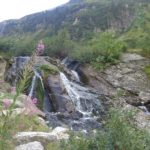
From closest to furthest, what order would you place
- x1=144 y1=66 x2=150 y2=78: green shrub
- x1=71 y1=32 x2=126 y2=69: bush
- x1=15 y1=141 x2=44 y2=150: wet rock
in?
1. x1=15 y1=141 x2=44 y2=150: wet rock
2. x1=144 y1=66 x2=150 y2=78: green shrub
3. x1=71 y1=32 x2=126 y2=69: bush

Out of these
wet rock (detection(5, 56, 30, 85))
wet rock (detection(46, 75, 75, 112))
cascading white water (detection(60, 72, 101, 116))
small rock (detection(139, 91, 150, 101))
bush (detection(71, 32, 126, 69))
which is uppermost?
wet rock (detection(5, 56, 30, 85))

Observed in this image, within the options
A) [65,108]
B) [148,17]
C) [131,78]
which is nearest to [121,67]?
[131,78]

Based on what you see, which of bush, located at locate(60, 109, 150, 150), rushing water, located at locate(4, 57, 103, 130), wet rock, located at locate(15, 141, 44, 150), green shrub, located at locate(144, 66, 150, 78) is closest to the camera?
bush, located at locate(60, 109, 150, 150)

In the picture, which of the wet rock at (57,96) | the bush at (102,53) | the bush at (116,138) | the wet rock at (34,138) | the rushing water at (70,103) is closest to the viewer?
the bush at (116,138)

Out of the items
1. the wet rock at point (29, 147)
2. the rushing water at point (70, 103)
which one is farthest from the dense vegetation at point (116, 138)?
the rushing water at point (70, 103)

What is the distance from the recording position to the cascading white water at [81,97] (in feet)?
108

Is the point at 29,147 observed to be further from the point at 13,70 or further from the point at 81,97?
the point at 13,70

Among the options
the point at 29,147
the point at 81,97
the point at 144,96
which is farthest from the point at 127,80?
the point at 29,147

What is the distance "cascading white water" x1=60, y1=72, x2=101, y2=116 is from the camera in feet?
108

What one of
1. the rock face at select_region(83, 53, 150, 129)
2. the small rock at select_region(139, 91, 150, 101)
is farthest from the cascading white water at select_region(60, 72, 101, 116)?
the small rock at select_region(139, 91, 150, 101)

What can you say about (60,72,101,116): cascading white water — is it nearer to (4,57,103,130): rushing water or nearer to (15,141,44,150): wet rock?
(4,57,103,130): rushing water

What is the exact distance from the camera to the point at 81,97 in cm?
3450

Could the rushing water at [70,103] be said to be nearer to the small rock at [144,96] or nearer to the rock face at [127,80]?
the rock face at [127,80]

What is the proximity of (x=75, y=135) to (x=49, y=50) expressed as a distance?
56274 mm
